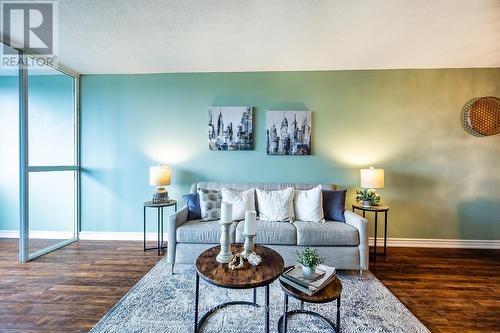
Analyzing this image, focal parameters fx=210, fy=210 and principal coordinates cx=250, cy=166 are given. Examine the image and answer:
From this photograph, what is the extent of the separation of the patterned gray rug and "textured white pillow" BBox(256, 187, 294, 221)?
77cm

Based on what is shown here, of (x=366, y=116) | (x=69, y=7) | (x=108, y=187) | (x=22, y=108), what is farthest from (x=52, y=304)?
(x=366, y=116)

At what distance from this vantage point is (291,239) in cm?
231

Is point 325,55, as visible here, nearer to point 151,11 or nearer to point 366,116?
point 366,116

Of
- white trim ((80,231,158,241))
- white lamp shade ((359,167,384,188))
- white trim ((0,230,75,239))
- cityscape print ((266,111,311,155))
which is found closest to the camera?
white lamp shade ((359,167,384,188))

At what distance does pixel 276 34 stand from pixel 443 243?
3.66 metres

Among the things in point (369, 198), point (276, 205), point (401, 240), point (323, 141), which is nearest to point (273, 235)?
point (276, 205)

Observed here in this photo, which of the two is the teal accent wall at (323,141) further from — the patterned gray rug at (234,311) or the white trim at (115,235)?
the patterned gray rug at (234,311)

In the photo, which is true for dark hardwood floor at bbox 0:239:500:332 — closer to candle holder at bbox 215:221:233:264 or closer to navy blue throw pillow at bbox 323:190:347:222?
navy blue throw pillow at bbox 323:190:347:222

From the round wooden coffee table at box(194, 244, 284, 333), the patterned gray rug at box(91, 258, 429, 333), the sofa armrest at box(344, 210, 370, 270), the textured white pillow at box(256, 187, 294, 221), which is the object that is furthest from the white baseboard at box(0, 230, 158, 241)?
the sofa armrest at box(344, 210, 370, 270)

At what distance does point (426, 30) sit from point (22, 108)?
4.70 meters

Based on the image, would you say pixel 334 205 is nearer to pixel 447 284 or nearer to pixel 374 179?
pixel 374 179

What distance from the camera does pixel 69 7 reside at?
1910 millimetres

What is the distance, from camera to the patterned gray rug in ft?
5.18

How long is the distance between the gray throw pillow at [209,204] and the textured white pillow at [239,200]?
101mm
